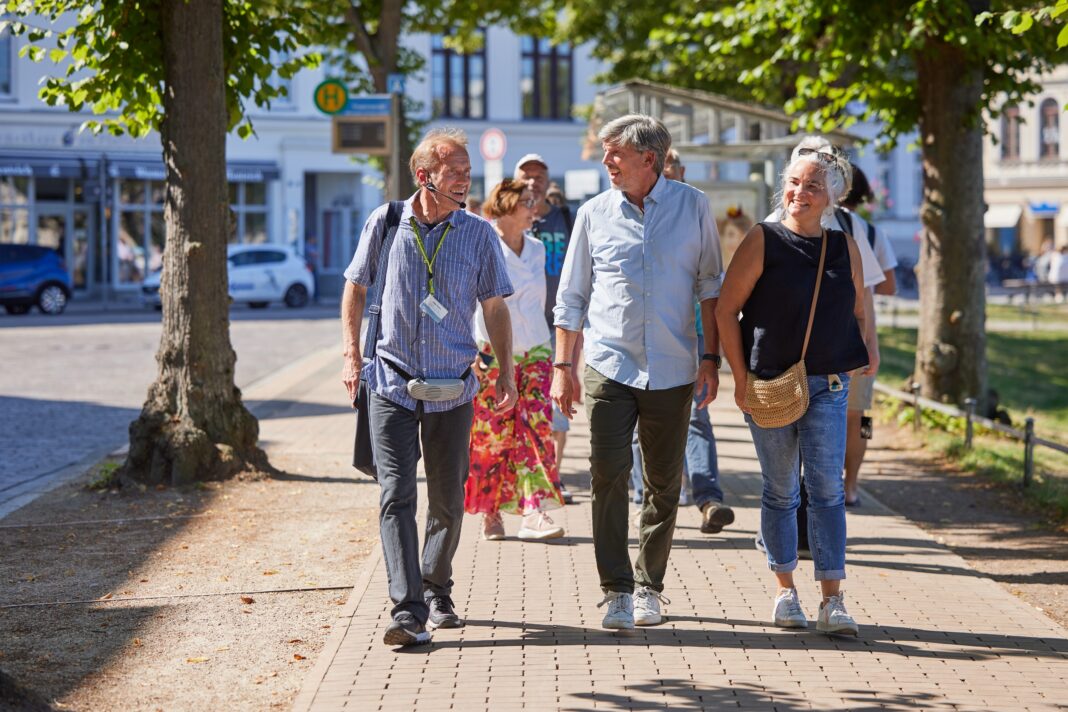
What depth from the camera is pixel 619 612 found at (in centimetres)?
567

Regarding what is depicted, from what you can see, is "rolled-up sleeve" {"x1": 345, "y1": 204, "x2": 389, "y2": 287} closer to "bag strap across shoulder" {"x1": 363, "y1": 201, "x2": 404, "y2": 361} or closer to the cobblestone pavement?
"bag strap across shoulder" {"x1": 363, "y1": 201, "x2": 404, "y2": 361}

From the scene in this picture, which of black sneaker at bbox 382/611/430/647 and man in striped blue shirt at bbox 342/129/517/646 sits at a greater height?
man in striped blue shirt at bbox 342/129/517/646

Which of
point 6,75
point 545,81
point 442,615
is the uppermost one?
point 545,81

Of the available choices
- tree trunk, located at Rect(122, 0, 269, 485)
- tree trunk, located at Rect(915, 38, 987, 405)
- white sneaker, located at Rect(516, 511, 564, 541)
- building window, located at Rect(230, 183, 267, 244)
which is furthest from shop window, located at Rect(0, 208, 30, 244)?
white sneaker, located at Rect(516, 511, 564, 541)

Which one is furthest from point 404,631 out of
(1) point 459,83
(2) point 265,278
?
(1) point 459,83

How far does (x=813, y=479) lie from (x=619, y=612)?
902 millimetres

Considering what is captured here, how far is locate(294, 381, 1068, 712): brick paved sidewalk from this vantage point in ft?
15.8

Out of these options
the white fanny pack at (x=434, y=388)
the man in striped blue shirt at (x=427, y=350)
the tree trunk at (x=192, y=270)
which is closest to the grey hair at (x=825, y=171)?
the man in striped blue shirt at (x=427, y=350)

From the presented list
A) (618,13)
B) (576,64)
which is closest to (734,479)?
(618,13)

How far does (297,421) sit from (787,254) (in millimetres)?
8664

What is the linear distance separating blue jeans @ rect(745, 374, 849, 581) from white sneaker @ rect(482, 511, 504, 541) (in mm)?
2080

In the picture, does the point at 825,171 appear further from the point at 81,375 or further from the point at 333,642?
the point at 81,375

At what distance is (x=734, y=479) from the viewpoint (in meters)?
10.1

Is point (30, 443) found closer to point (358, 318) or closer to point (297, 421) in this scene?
point (297, 421)
